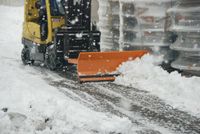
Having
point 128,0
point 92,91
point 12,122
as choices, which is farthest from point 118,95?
point 128,0

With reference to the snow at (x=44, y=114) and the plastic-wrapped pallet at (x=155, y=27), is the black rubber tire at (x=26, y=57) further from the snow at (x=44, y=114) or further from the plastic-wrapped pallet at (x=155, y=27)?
the plastic-wrapped pallet at (x=155, y=27)

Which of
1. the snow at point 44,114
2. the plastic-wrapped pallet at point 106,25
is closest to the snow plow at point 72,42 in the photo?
the snow at point 44,114

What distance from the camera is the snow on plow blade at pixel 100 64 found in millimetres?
10289

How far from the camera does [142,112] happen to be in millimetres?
7559

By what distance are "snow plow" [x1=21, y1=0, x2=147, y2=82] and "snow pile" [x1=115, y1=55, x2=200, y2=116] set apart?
316mm

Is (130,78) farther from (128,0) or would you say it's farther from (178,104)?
(128,0)

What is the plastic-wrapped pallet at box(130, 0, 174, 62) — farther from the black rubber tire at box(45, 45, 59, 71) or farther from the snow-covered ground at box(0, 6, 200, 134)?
the black rubber tire at box(45, 45, 59, 71)

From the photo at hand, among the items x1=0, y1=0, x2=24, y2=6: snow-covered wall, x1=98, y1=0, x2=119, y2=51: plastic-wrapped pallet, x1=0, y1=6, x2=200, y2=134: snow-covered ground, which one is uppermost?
x1=0, y1=0, x2=24, y2=6: snow-covered wall

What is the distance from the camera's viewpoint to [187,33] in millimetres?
10750

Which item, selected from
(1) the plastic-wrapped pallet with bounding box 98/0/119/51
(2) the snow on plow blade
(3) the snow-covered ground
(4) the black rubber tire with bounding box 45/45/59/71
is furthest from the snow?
(1) the plastic-wrapped pallet with bounding box 98/0/119/51

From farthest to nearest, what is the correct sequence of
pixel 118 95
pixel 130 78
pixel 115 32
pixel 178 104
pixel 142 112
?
1. pixel 115 32
2. pixel 130 78
3. pixel 118 95
4. pixel 178 104
5. pixel 142 112

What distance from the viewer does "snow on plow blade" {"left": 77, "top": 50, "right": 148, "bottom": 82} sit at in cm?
1029

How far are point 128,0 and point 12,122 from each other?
24.4 ft

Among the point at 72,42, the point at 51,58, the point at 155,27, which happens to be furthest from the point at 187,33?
the point at 51,58
